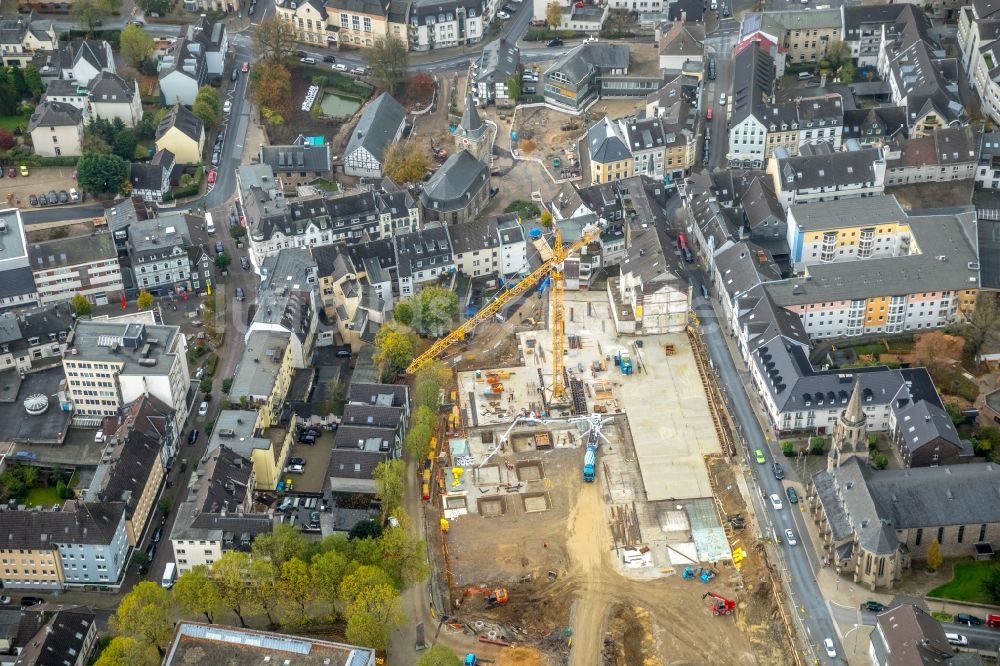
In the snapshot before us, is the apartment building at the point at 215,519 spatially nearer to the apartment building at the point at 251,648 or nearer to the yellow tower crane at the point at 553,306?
the apartment building at the point at 251,648

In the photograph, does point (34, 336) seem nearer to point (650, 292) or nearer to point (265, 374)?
point (265, 374)

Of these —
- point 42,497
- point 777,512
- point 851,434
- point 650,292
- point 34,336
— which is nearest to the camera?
point 851,434

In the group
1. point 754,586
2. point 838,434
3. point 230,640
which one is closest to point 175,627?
point 230,640

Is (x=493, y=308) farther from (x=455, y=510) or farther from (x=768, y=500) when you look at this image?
(x=768, y=500)

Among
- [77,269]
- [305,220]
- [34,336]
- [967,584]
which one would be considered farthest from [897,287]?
[34,336]

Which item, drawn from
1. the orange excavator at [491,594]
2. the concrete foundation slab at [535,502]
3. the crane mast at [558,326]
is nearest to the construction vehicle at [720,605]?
the orange excavator at [491,594]

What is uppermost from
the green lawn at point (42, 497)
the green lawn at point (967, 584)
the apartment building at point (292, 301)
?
the apartment building at point (292, 301)
